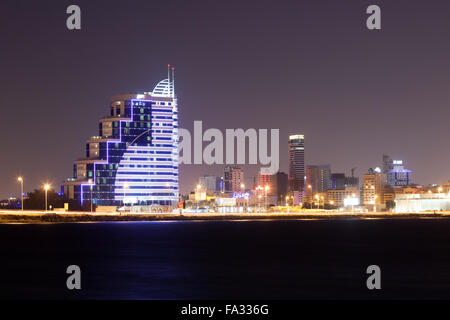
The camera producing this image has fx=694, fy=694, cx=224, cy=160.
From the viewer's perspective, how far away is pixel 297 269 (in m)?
65.7

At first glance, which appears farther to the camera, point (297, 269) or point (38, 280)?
point (297, 269)

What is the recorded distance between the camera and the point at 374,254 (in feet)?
281

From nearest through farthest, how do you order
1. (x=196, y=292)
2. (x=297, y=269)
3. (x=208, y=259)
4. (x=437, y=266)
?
(x=196, y=292) → (x=297, y=269) → (x=437, y=266) → (x=208, y=259)

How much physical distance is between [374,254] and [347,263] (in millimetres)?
14625

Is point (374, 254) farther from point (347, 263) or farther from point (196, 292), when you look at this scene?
point (196, 292)

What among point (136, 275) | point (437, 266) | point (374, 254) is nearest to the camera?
point (136, 275)

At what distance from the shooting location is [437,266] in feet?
231

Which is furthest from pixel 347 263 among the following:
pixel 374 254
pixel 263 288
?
pixel 263 288

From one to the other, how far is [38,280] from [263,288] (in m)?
18.9

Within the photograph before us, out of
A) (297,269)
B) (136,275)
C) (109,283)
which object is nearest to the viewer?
(109,283)
